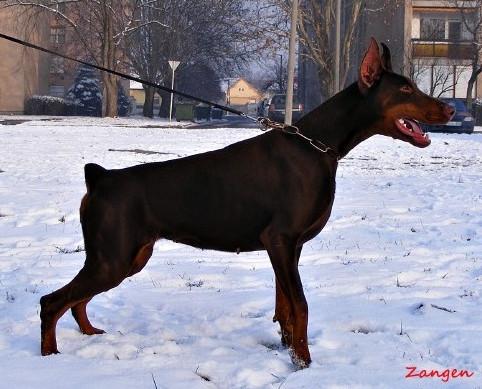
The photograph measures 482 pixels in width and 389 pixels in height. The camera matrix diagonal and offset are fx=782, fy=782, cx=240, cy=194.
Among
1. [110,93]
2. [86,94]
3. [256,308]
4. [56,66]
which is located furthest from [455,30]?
[256,308]

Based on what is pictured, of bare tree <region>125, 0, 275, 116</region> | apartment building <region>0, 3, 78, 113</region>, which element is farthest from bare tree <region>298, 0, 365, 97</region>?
apartment building <region>0, 3, 78, 113</region>

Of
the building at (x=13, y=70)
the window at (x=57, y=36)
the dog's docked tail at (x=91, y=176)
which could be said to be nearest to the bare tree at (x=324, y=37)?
the building at (x=13, y=70)

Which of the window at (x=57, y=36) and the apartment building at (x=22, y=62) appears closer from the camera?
the apartment building at (x=22, y=62)

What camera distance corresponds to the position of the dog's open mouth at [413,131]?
4.02 m

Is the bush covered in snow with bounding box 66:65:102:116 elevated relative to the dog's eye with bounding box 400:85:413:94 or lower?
elevated

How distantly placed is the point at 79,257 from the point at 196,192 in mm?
2642

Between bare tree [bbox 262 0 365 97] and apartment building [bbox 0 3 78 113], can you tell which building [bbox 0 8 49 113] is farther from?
bare tree [bbox 262 0 365 97]

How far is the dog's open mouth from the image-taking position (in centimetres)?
402

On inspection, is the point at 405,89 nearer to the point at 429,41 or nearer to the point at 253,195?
the point at 253,195

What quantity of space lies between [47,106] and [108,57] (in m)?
9.62

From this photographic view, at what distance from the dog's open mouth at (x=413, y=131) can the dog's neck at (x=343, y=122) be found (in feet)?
0.45

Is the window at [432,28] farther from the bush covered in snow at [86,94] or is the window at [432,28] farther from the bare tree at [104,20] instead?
the bush covered in snow at [86,94]

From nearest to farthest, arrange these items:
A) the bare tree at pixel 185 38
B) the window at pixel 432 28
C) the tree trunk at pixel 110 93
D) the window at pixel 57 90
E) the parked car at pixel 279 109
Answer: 1. the parked car at pixel 279 109
2. the tree trunk at pixel 110 93
3. the bare tree at pixel 185 38
4. the window at pixel 432 28
5. the window at pixel 57 90

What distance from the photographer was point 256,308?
4926mm
